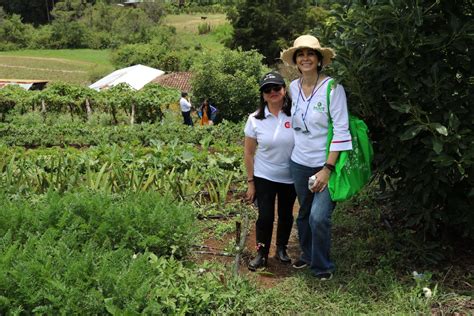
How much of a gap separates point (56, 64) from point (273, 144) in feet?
182

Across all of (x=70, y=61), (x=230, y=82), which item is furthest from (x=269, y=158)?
(x=70, y=61)

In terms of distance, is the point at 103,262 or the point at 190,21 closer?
the point at 103,262

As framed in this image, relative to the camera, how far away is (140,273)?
319 cm

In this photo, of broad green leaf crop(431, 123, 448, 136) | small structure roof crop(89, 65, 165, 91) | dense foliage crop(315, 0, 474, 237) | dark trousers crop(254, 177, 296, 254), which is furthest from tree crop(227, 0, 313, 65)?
broad green leaf crop(431, 123, 448, 136)

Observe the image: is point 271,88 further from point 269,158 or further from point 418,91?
point 418,91

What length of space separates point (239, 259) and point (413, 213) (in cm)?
137

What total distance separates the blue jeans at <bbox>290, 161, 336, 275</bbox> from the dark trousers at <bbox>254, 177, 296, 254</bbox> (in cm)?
19

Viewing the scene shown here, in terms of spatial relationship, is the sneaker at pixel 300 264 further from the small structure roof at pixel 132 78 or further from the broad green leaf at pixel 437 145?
the small structure roof at pixel 132 78

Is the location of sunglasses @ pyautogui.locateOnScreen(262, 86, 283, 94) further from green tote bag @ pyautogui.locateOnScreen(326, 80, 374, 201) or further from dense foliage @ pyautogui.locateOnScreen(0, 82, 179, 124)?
dense foliage @ pyautogui.locateOnScreen(0, 82, 179, 124)

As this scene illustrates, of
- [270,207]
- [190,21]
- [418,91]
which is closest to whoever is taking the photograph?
[418,91]

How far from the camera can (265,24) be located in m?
41.6

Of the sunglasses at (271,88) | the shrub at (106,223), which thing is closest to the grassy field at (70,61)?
the shrub at (106,223)

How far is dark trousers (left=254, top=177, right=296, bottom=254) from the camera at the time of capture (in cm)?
412

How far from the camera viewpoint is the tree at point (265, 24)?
41.6 meters
